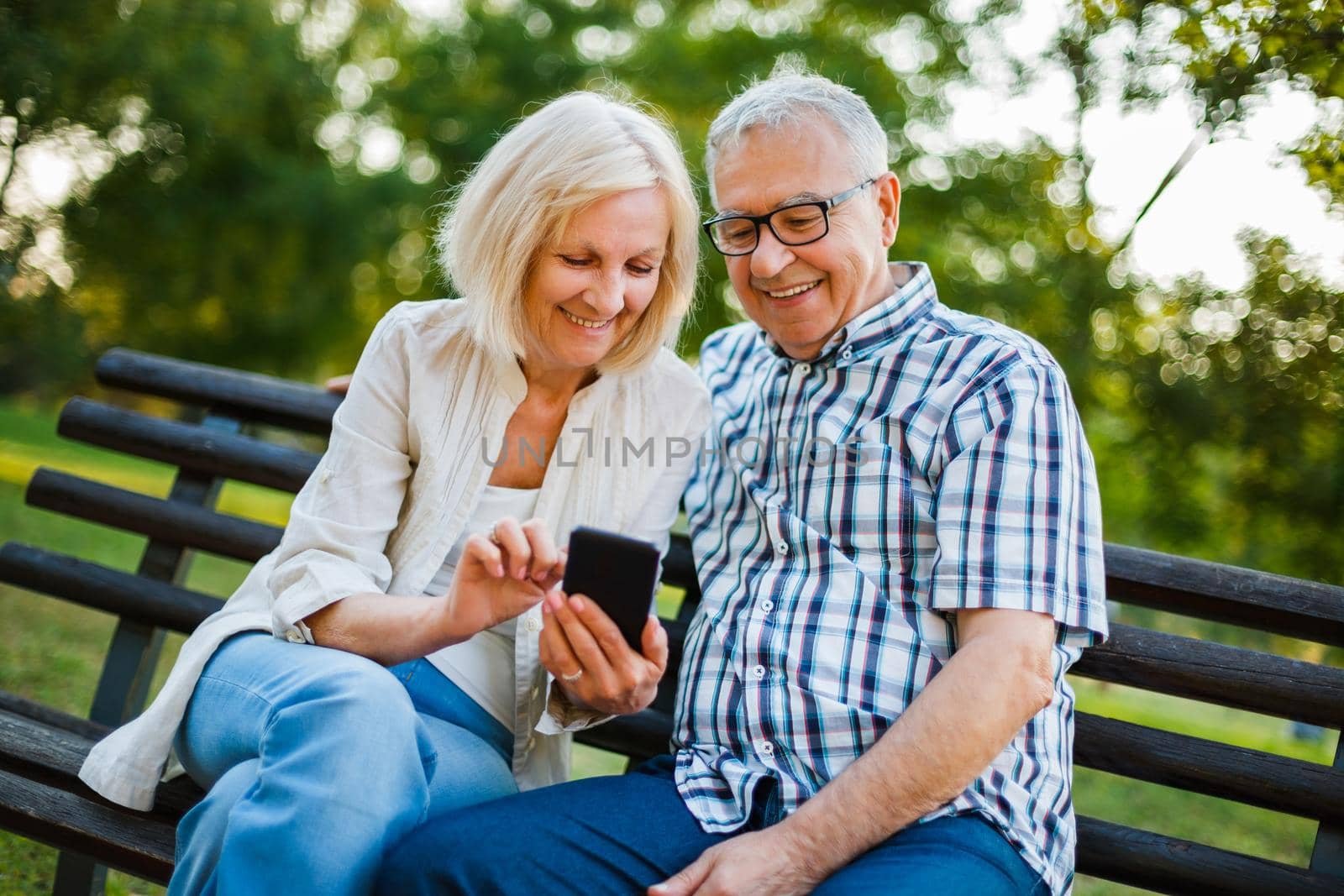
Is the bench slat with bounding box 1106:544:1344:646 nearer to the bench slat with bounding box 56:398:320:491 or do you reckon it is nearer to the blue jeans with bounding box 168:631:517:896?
the blue jeans with bounding box 168:631:517:896

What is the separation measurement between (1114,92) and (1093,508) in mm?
2709

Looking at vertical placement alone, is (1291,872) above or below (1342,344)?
below

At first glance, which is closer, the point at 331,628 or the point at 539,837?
the point at 539,837

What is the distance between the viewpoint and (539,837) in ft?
6.52

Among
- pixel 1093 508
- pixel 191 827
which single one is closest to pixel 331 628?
pixel 191 827

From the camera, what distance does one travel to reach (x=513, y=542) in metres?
1.96

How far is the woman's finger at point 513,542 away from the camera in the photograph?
196 cm

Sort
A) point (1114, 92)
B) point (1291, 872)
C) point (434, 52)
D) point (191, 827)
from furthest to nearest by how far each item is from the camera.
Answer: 1. point (434, 52)
2. point (1114, 92)
3. point (1291, 872)
4. point (191, 827)

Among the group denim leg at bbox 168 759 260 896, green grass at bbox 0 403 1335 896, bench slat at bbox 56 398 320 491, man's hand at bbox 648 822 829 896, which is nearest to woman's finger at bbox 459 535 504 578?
denim leg at bbox 168 759 260 896

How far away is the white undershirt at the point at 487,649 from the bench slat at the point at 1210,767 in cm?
138

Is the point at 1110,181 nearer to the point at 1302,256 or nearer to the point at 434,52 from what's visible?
the point at 1302,256

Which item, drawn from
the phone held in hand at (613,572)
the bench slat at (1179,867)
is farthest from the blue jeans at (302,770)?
the bench slat at (1179,867)

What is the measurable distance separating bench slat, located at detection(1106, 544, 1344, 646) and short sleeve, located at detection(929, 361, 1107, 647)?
1.56 ft

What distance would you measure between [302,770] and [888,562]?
4.15ft
